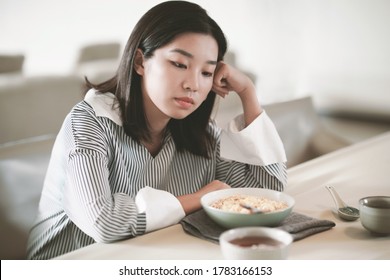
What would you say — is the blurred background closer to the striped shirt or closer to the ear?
the striped shirt

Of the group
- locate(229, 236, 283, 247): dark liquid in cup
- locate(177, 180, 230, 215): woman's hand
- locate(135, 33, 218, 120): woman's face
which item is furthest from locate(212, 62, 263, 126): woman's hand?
locate(229, 236, 283, 247): dark liquid in cup

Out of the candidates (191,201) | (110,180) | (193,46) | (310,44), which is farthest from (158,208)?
(310,44)

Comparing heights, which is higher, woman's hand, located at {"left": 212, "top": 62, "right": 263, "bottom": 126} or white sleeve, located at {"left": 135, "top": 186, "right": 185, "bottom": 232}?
woman's hand, located at {"left": 212, "top": 62, "right": 263, "bottom": 126}

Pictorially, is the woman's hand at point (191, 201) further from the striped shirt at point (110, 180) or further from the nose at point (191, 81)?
the nose at point (191, 81)

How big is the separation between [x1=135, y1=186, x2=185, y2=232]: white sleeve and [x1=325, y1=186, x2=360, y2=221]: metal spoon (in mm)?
306

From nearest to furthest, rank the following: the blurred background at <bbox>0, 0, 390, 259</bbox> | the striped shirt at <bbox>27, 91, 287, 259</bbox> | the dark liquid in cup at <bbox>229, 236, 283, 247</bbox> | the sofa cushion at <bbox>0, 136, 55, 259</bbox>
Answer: the dark liquid in cup at <bbox>229, 236, 283, 247</bbox> < the striped shirt at <bbox>27, 91, 287, 259</bbox> < the sofa cushion at <bbox>0, 136, 55, 259</bbox> < the blurred background at <bbox>0, 0, 390, 259</bbox>

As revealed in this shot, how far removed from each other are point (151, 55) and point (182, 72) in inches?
3.7

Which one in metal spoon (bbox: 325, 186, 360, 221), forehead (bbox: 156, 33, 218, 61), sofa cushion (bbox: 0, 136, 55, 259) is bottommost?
sofa cushion (bbox: 0, 136, 55, 259)

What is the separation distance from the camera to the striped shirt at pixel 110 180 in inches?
36.6

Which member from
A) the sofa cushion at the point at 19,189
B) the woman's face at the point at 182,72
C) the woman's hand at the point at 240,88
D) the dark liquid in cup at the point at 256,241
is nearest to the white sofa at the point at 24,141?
the sofa cushion at the point at 19,189

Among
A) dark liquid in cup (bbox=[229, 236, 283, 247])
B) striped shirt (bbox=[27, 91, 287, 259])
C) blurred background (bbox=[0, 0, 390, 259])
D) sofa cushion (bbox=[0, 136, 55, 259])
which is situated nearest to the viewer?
dark liquid in cup (bbox=[229, 236, 283, 247])

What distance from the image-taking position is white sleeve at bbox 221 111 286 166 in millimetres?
1218

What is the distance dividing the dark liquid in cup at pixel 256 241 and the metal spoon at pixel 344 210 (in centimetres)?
31
